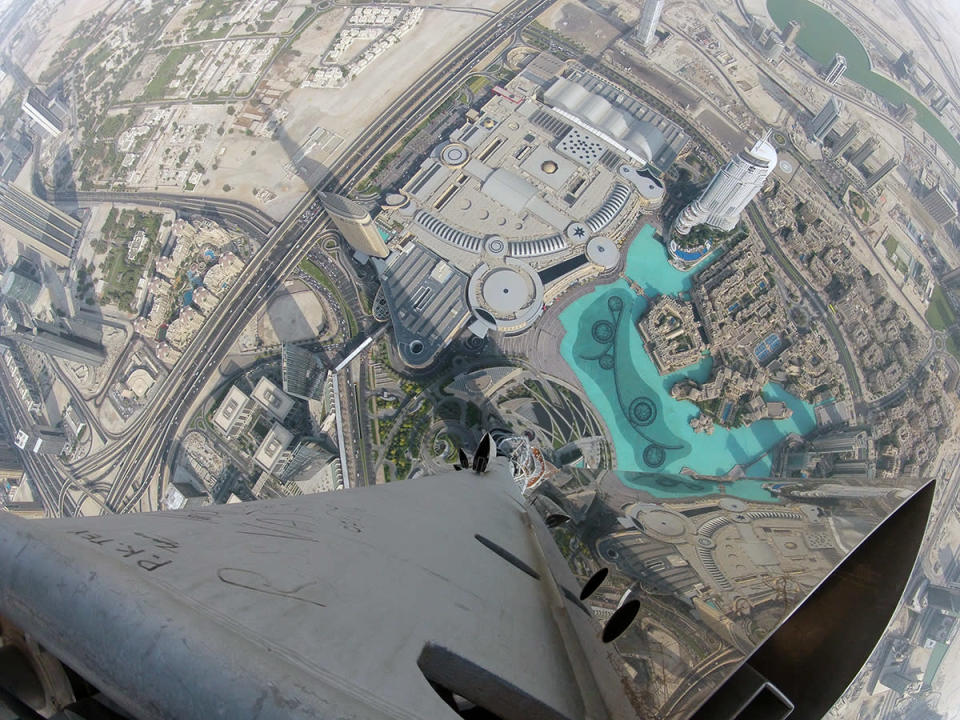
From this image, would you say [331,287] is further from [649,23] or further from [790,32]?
[790,32]

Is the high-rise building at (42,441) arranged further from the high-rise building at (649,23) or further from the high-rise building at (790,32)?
the high-rise building at (790,32)

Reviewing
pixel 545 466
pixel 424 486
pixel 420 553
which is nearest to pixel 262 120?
pixel 545 466

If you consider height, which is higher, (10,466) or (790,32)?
(790,32)

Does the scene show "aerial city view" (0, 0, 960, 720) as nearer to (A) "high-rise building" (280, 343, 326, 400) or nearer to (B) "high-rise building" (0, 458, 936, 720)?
(A) "high-rise building" (280, 343, 326, 400)

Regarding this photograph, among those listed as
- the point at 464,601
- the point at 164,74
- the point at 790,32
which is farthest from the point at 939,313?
the point at 164,74

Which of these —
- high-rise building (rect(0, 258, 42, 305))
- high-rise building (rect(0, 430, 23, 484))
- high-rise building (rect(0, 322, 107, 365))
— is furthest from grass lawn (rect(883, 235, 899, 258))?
high-rise building (rect(0, 430, 23, 484))

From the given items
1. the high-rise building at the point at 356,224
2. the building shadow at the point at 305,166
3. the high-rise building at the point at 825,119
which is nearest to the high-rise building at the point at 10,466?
the high-rise building at the point at 356,224
